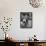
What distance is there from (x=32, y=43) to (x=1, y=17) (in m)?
1.53

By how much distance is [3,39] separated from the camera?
456 centimetres

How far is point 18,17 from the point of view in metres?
4.73

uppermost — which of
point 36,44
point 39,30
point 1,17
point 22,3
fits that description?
point 22,3

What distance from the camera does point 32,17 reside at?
479cm

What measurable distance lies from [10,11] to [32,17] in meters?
0.84

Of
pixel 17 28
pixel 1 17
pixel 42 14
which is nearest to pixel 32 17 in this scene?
pixel 42 14

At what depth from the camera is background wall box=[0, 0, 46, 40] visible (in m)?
4.68

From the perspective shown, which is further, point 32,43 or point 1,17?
point 1,17

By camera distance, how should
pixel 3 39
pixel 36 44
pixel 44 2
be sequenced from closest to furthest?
pixel 36 44 → pixel 3 39 → pixel 44 2

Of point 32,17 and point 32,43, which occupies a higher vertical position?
point 32,17

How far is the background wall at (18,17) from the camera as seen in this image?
468 cm

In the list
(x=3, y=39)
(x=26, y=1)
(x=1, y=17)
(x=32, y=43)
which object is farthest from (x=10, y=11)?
(x=32, y=43)

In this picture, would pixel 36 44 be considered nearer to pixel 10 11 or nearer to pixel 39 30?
pixel 39 30

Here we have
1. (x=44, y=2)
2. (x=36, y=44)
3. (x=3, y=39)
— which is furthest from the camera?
(x=44, y=2)
